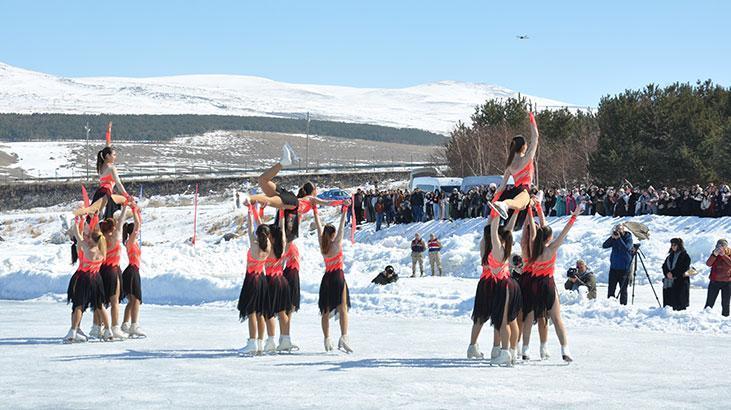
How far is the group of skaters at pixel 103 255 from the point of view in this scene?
15.9m

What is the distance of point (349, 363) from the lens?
13523mm

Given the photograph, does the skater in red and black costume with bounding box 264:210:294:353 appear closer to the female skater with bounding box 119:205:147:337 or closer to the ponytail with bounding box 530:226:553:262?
the female skater with bounding box 119:205:147:337

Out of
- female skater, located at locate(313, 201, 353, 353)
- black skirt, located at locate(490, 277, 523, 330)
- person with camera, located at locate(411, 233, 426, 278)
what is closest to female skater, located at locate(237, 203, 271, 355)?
female skater, located at locate(313, 201, 353, 353)

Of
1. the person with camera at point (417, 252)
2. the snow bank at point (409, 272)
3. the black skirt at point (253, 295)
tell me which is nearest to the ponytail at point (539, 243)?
the black skirt at point (253, 295)

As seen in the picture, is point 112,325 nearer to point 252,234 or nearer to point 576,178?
point 252,234

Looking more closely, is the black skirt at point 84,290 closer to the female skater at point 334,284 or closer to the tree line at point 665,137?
the female skater at point 334,284

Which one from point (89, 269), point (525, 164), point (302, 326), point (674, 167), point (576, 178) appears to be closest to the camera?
point (525, 164)

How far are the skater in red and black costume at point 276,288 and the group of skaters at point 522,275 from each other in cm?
267

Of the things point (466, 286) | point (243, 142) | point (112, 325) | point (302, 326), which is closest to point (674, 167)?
point (466, 286)

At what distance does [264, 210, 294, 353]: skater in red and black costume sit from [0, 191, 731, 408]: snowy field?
41 cm

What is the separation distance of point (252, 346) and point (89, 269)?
10.3 feet

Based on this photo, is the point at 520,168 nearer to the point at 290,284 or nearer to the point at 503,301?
the point at 503,301

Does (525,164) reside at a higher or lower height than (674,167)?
lower

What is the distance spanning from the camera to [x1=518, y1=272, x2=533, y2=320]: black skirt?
13422mm
